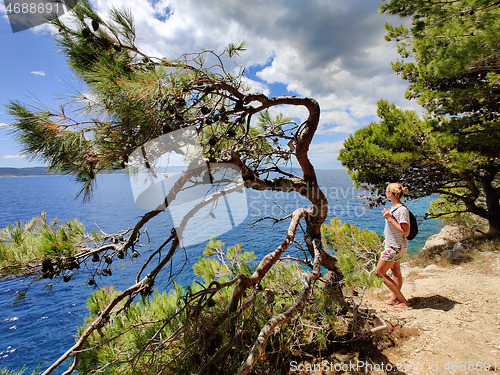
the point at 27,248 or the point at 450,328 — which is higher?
the point at 27,248

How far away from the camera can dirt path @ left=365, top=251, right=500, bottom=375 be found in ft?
7.18

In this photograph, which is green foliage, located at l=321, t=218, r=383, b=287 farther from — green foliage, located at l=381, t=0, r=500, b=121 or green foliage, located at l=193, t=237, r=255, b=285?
green foliage, located at l=381, t=0, r=500, b=121

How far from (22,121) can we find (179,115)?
41.9 inches

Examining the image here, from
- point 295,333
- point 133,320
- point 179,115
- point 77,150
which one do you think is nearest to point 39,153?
point 77,150

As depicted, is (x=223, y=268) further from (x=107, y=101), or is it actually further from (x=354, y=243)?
(x=354, y=243)

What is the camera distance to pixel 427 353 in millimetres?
2391

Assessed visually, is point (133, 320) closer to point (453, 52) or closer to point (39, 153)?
point (39, 153)

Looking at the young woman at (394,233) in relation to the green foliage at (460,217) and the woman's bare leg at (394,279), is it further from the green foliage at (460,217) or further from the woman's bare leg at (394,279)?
the green foliage at (460,217)

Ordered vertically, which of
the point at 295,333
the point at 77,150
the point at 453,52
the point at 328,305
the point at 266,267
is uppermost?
the point at 453,52

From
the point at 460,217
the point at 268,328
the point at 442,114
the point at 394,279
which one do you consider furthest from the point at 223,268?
the point at 460,217

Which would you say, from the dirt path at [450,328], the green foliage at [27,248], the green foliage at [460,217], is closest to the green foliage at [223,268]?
the green foliage at [27,248]

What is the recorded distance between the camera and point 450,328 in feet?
8.74

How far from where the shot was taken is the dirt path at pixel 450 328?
219 cm

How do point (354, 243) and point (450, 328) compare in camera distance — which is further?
point (354, 243)
